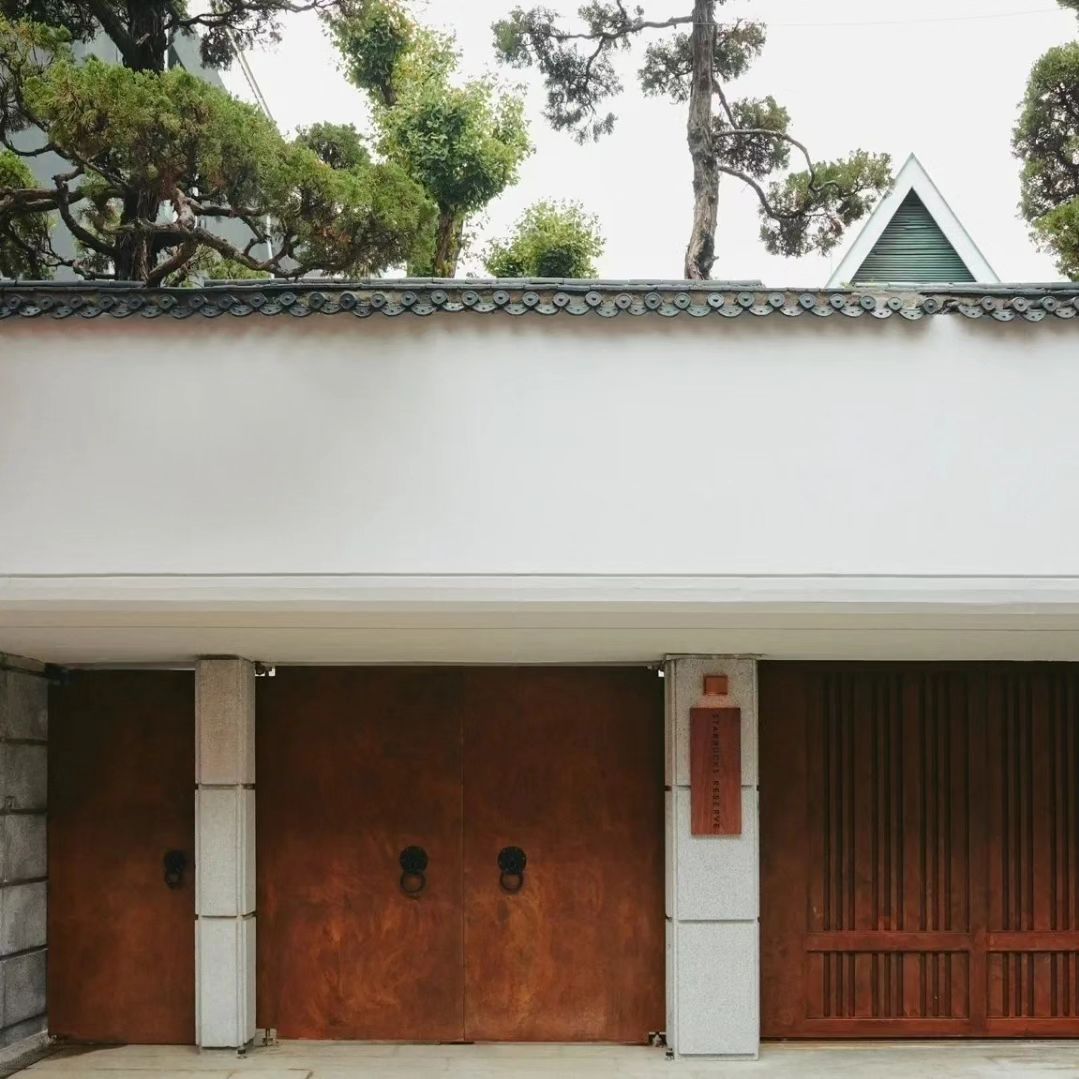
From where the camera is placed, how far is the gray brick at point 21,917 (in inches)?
327

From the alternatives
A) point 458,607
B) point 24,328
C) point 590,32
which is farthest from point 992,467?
point 590,32

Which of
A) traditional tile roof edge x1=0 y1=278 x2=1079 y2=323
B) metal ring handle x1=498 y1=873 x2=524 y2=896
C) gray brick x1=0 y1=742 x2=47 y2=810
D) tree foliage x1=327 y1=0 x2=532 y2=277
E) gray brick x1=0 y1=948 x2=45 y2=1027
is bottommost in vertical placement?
gray brick x1=0 y1=948 x2=45 y2=1027

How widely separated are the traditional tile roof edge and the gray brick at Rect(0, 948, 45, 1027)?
171 inches

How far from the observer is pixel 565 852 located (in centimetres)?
886

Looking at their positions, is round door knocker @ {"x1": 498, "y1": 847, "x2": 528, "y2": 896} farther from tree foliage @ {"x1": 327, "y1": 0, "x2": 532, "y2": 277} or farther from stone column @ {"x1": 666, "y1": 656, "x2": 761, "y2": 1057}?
tree foliage @ {"x1": 327, "y1": 0, "x2": 532, "y2": 277}

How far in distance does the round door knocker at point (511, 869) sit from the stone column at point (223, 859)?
1.69m

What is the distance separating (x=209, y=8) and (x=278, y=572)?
26.4 ft

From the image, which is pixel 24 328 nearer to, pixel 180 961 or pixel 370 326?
pixel 370 326

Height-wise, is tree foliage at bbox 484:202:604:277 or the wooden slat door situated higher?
tree foliage at bbox 484:202:604:277

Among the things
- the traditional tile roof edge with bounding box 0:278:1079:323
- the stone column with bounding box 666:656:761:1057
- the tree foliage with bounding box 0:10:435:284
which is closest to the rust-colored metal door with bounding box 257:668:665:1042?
the stone column with bounding box 666:656:761:1057

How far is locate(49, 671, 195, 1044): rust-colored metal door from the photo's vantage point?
8.81 metres

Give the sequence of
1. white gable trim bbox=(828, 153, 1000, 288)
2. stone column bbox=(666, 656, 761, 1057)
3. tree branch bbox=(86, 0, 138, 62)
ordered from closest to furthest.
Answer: stone column bbox=(666, 656, 761, 1057)
tree branch bbox=(86, 0, 138, 62)
white gable trim bbox=(828, 153, 1000, 288)

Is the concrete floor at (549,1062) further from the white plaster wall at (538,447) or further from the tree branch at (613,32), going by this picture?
the tree branch at (613,32)

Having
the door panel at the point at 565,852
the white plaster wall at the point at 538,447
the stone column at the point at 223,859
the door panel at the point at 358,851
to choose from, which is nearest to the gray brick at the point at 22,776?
the stone column at the point at 223,859
